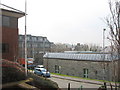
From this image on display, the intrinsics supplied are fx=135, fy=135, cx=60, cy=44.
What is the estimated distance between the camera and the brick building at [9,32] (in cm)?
1747

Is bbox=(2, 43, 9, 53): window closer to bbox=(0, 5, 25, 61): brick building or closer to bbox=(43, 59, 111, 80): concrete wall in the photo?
bbox=(0, 5, 25, 61): brick building

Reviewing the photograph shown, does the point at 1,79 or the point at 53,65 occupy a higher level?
the point at 1,79

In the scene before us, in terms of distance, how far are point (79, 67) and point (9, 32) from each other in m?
14.7

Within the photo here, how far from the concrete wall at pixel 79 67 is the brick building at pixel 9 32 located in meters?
10.8

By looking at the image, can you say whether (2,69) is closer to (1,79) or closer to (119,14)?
(1,79)

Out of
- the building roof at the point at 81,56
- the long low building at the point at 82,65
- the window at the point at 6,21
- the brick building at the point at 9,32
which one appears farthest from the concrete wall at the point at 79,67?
the window at the point at 6,21

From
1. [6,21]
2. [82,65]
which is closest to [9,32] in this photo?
[6,21]

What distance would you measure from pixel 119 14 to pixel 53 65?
25.9 meters

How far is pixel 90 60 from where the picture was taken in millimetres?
24953

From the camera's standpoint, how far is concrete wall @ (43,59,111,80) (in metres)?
23.2

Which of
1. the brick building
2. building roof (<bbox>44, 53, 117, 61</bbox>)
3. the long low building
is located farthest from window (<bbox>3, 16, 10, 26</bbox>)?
building roof (<bbox>44, 53, 117, 61</bbox>)

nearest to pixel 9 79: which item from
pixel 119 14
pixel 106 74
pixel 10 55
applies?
pixel 119 14

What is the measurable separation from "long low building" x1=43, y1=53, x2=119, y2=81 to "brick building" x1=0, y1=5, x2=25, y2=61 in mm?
10830

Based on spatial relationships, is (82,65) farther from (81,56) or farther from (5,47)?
(5,47)
